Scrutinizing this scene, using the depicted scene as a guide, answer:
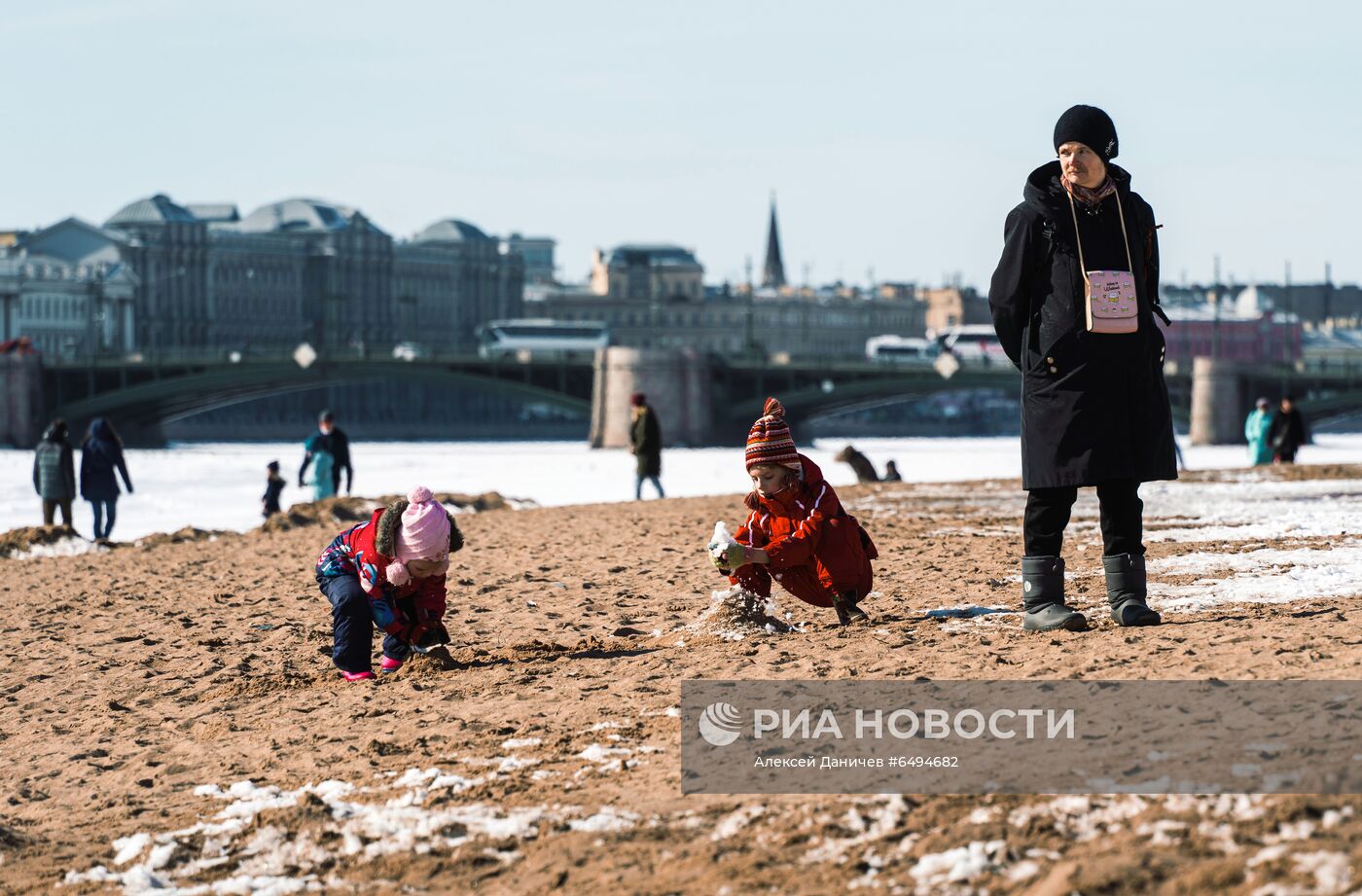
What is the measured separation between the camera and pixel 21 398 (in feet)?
197

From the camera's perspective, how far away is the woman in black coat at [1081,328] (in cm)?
611

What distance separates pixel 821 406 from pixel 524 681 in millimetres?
54474

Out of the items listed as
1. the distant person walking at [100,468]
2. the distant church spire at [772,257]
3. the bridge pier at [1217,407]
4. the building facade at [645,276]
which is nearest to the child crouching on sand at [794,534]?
the distant person walking at [100,468]

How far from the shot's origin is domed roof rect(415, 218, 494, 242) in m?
118

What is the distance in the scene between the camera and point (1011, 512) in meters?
13.8

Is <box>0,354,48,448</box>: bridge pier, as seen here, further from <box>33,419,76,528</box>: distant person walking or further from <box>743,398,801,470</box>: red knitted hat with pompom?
<box>743,398,801,470</box>: red knitted hat with pompom

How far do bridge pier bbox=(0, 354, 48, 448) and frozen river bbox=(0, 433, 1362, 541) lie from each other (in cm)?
236

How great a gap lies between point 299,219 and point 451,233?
33.8 ft

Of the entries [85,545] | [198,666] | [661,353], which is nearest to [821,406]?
[661,353]

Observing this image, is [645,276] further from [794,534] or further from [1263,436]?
→ [794,534]

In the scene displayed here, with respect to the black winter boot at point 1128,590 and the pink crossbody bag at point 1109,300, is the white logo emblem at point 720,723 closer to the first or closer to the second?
the black winter boot at point 1128,590

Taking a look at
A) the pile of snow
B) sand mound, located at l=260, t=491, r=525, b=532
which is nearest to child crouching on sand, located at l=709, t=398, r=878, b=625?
the pile of snow

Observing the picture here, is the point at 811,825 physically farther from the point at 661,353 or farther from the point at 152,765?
the point at 661,353

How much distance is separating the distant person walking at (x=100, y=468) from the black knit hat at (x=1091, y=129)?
11552mm
